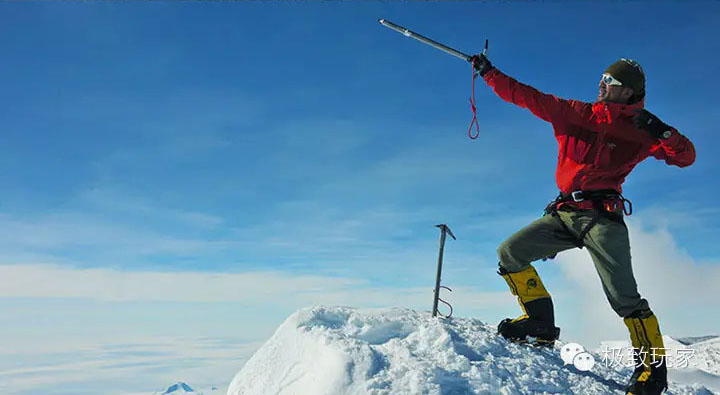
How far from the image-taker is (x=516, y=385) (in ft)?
16.8

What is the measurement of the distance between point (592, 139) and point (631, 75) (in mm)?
876

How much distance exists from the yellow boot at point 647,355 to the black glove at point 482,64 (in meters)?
3.20

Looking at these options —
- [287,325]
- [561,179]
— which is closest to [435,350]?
[287,325]

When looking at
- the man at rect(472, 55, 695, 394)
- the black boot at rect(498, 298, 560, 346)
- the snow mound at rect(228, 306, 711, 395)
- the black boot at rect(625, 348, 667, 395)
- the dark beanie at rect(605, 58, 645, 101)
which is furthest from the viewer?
the black boot at rect(498, 298, 560, 346)

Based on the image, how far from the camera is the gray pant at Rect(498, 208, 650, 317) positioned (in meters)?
5.77

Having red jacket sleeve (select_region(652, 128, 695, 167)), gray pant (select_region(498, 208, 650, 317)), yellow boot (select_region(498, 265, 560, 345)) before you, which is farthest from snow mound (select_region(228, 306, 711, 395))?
red jacket sleeve (select_region(652, 128, 695, 167))

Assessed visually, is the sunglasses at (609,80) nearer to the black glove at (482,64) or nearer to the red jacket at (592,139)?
the red jacket at (592,139)

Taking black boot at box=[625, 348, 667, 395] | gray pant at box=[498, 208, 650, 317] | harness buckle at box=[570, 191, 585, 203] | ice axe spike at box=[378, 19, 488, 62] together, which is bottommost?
black boot at box=[625, 348, 667, 395]

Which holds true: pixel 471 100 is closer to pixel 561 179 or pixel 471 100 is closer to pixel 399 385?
pixel 561 179

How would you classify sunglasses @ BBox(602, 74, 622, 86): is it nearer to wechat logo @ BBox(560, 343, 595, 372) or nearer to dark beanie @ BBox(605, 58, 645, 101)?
dark beanie @ BBox(605, 58, 645, 101)

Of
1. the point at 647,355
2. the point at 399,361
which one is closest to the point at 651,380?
the point at 647,355

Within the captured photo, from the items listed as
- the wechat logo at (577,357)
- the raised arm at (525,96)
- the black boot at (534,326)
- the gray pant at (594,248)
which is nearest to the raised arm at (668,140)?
the raised arm at (525,96)

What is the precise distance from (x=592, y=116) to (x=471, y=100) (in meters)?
1.42

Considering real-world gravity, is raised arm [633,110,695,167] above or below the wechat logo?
above
